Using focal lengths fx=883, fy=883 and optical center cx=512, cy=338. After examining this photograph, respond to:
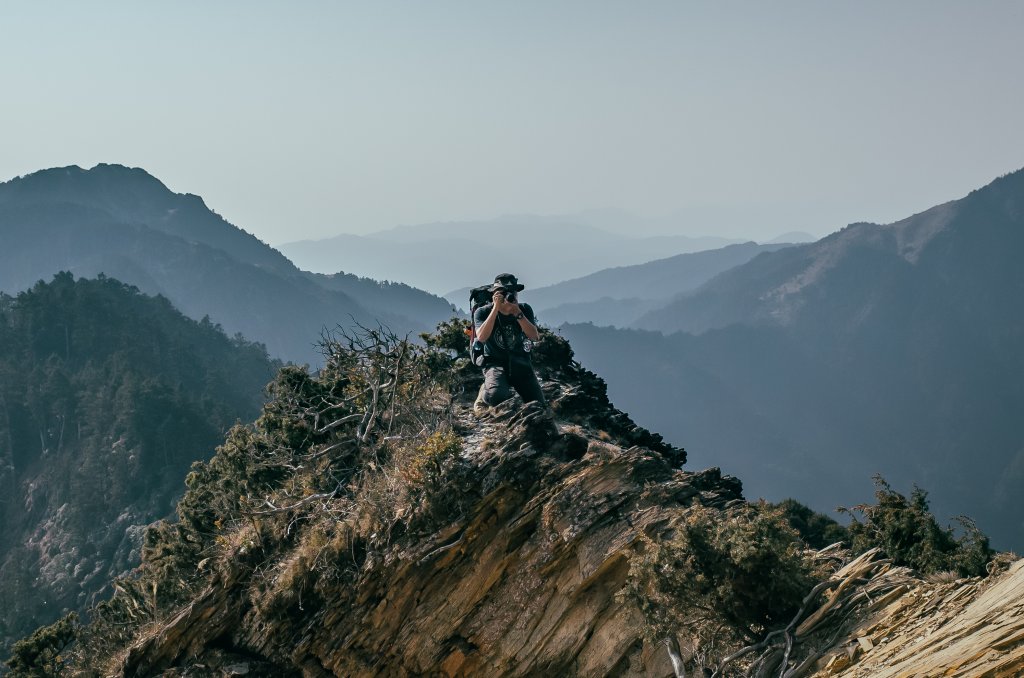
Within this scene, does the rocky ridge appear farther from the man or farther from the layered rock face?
the man

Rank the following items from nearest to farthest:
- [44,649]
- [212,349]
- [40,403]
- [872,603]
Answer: [872,603]
[44,649]
[40,403]
[212,349]

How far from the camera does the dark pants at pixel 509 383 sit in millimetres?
17953

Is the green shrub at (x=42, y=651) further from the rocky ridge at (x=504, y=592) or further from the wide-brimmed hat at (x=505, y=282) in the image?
the wide-brimmed hat at (x=505, y=282)

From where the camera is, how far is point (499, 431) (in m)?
16.4

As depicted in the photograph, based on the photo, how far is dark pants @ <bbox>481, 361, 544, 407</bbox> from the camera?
17953 millimetres

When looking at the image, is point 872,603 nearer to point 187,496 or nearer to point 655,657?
point 655,657

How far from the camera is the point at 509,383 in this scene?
1834 cm

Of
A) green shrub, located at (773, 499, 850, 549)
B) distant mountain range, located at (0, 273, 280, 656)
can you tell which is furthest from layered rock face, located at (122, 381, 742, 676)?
distant mountain range, located at (0, 273, 280, 656)

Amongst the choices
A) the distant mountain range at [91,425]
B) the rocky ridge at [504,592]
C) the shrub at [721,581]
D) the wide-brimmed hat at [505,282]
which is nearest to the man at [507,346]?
the wide-brimmed hat at [505,282]

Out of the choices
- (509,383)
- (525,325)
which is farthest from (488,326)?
(509,383)

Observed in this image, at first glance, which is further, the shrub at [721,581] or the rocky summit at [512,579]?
the shrub at [721,581]

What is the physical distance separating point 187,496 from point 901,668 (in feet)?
73.9

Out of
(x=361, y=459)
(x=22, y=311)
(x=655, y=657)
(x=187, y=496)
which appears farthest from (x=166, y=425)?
(x=655, y=657)

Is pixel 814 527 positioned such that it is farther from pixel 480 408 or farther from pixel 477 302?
pixel 477 302
